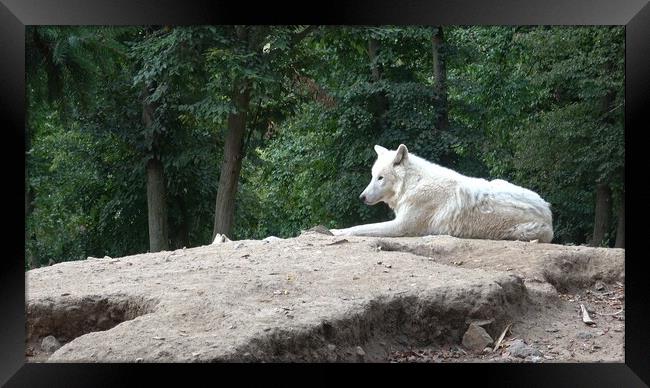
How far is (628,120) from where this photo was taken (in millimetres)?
4207

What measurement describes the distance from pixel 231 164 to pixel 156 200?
1.16 m

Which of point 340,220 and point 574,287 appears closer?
point 574,287

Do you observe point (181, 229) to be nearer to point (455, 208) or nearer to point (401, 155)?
point (401, 155)

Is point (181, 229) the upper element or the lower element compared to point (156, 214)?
lower

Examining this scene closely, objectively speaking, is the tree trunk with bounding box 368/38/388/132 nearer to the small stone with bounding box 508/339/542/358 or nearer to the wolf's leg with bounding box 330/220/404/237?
the wolf's leg with bounding box 330/220/404/237

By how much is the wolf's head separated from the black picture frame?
12.9 feet

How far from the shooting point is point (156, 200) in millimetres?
8250

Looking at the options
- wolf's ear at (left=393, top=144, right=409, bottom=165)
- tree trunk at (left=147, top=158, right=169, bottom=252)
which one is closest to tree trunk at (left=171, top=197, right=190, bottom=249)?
tree trunk at (left=147, top=158, right=169, bottom=252)

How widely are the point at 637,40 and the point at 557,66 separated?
11.7 feet

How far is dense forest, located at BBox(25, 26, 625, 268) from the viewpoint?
7.32 meters

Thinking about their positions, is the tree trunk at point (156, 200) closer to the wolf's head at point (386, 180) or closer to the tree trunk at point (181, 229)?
the tree trunk at point (181, 229)
